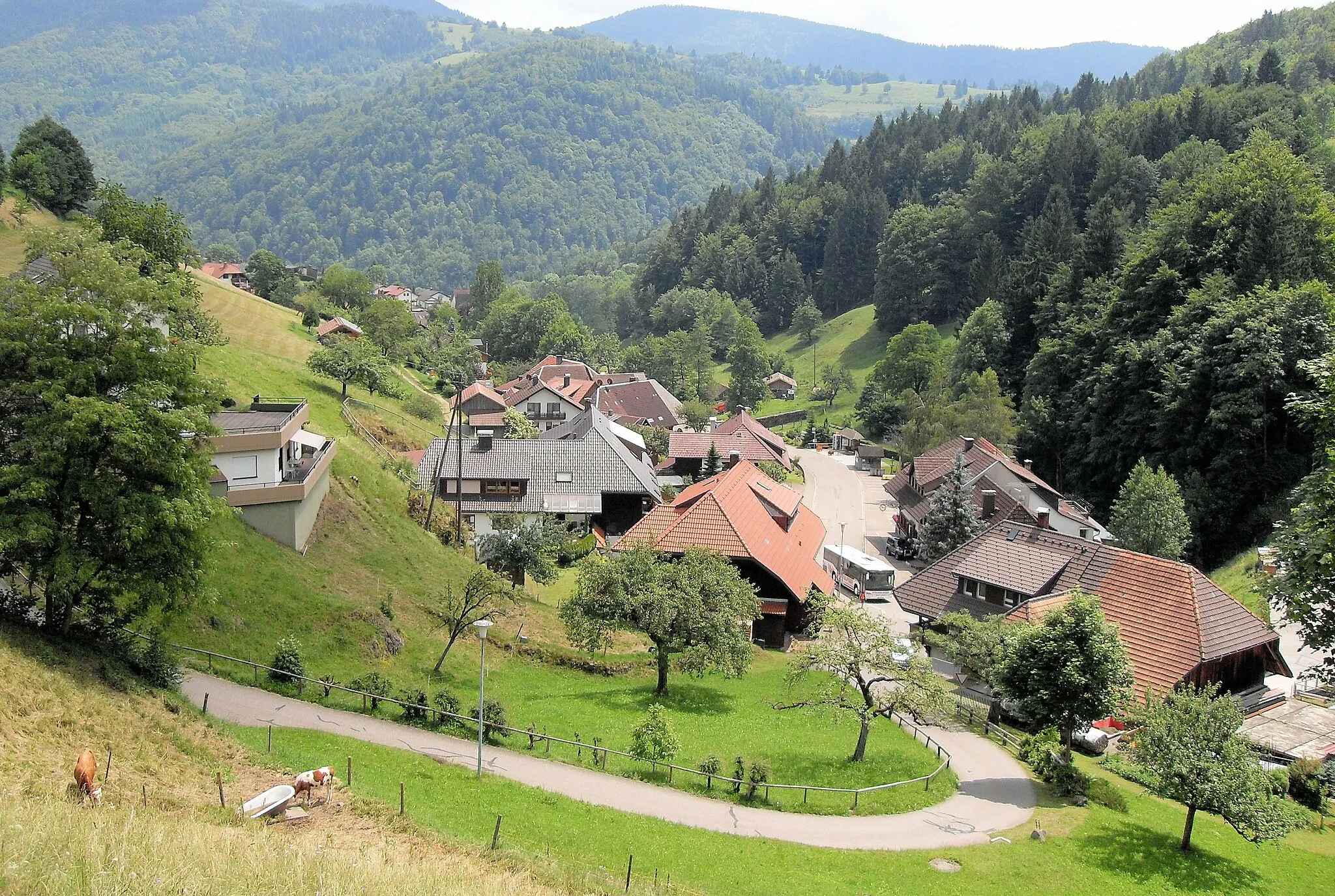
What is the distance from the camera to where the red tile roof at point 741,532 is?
138 ft

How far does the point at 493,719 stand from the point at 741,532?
19774mm

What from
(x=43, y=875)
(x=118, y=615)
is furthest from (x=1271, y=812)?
(x=118, y=615)

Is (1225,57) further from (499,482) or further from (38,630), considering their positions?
(38,630)

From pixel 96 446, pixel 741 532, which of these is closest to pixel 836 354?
pixel 741 532

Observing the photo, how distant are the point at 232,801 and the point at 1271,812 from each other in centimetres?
2208

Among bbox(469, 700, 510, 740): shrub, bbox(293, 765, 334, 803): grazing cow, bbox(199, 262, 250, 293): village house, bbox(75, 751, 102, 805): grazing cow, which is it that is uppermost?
bbox(75, 751, 102, 805): grazing cow

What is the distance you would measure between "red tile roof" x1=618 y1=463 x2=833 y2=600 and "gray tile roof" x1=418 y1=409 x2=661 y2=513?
5819mm

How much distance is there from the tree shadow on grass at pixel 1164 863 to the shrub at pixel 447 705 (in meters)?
15.8

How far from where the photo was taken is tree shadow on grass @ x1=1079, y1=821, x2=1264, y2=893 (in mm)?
21516

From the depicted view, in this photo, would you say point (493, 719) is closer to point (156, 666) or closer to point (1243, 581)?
point (156, 666)

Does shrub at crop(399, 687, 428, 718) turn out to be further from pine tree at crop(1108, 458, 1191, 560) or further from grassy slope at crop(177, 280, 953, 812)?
pine tree at crop(1108, 458, 1191, 560)

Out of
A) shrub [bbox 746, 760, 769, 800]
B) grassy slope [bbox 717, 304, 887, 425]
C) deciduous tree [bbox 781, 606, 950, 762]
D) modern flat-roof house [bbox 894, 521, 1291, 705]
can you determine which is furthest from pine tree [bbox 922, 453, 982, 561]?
grassy slope [bbox 717, 304, 887, 425]

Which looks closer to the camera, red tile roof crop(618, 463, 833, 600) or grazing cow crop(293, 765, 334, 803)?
grazing cow crop(293, 765, 334, 803)

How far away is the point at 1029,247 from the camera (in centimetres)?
10100
